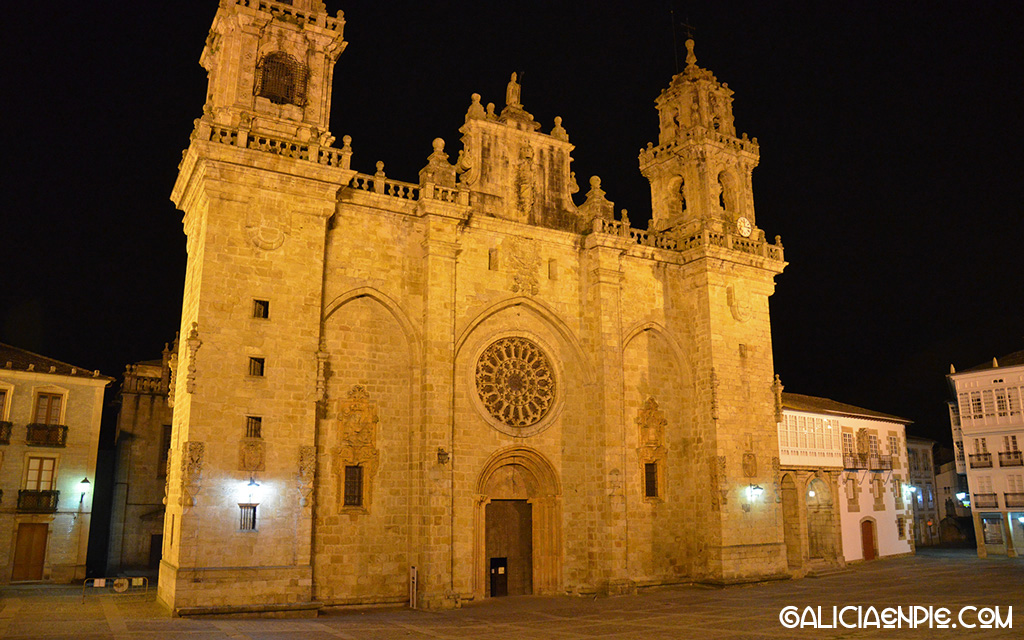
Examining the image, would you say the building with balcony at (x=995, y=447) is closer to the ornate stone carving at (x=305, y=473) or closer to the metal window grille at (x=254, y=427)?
the ornate stone carving at (x=305, y=473)

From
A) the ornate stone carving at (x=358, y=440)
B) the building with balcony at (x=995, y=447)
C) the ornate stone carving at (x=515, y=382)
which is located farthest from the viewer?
the building with balcony at (x=995, y=447)

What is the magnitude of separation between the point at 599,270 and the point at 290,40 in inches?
489

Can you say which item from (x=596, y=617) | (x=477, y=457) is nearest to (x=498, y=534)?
(x=477, y=457)

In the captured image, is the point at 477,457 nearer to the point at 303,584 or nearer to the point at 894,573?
the point at 303,584

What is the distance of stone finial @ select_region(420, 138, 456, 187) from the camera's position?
78.3 feet

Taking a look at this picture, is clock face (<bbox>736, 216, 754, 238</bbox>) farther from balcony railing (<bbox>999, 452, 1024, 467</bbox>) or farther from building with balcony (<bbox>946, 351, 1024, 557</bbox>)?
balcony railing (<bbox>999, 452, 1024, 467</bbox>)

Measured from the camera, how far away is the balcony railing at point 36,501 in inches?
1093

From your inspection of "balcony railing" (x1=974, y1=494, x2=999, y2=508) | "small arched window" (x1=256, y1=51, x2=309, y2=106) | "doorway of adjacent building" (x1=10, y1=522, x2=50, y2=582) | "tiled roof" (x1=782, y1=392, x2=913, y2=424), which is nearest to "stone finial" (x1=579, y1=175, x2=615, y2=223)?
"small arched window" (x1=256, y1=51, x2=309, y2=106)

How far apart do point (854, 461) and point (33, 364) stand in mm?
38520

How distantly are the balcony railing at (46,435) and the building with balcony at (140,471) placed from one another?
15.6 ft

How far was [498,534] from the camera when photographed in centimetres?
2409

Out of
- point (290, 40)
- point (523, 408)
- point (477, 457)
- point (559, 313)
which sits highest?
point (290, 40)

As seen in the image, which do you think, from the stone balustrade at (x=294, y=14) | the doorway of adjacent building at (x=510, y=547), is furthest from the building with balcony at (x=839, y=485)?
the stone balustrade at (x=294, y=14)

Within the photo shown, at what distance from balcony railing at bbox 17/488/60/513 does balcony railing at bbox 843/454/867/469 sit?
36.3 m
